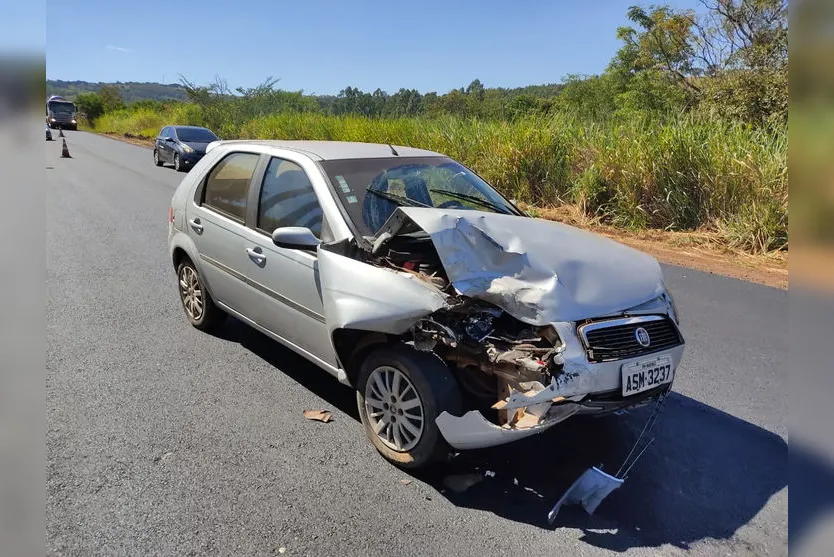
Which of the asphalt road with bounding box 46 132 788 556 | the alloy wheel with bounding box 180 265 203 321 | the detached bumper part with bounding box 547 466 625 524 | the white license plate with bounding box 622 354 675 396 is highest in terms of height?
the white license plate with bounding box 622 354 675 396

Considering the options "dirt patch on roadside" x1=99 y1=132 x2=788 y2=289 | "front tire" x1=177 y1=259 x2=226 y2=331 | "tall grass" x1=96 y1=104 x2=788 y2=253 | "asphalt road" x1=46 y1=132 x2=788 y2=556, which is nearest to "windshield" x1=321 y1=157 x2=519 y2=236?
"asphalt road" x1=46 y1=132 x2=788 y2=556

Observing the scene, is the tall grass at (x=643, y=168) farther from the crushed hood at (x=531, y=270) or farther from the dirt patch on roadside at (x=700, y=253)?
the crushed hood at (x=531, y=270)

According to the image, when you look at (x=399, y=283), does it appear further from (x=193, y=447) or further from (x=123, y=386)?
(x=123, y=386)

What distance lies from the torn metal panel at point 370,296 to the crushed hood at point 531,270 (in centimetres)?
21

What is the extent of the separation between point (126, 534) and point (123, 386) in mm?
1790

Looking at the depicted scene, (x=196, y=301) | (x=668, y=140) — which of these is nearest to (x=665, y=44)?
(x=668, y=140)

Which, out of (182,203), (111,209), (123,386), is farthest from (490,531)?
(111,209)

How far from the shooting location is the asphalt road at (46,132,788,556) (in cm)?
285

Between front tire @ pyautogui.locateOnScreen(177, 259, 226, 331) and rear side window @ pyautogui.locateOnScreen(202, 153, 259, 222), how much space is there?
2.33ft

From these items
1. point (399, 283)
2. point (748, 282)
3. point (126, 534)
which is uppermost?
point (399, 283)

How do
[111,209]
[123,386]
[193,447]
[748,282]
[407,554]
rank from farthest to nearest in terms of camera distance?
[111,209] < [748,282] < [123,386] < [193,447] < [407,554]

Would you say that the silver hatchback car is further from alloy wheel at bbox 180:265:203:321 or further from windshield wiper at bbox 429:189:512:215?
alloy wheel at bbox 180:265:203:321
